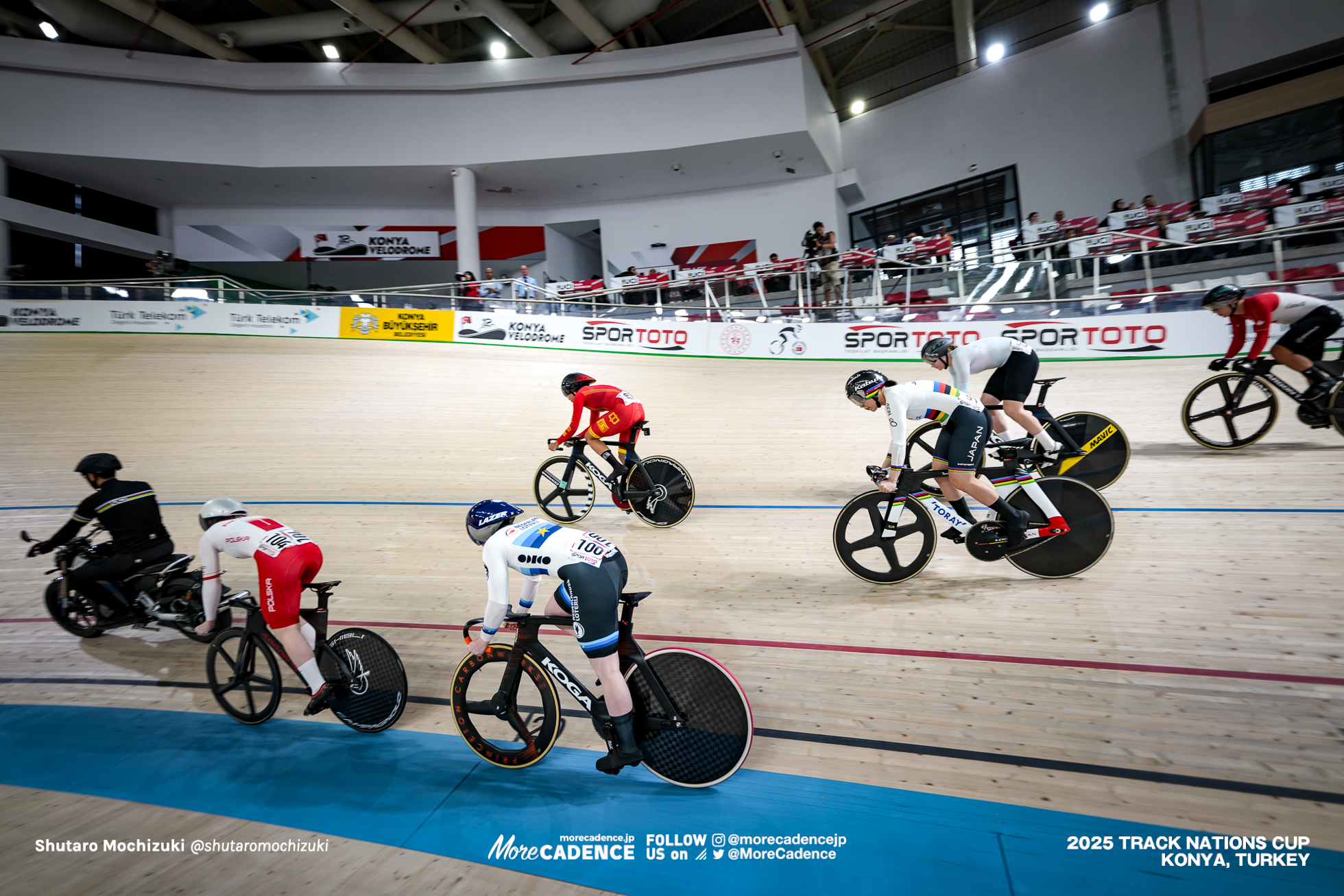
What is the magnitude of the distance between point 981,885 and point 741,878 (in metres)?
0.62

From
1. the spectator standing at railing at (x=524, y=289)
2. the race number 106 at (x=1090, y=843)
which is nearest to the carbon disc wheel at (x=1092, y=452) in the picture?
the race number 106 at (x=1090, y=843)

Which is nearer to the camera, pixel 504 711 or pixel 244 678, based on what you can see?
pixel 504 711

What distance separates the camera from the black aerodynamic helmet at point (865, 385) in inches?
135

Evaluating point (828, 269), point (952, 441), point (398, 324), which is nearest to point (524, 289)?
point (398, 324)

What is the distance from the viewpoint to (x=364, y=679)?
2518mm

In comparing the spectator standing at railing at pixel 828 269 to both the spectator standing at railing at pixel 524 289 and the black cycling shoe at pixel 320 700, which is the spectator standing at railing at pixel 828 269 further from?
the black cycling shoe at pixel 320 700

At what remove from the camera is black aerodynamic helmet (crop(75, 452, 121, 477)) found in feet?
11.1

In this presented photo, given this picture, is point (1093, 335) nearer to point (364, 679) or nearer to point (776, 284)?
point (776, 284)

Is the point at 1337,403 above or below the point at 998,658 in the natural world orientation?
above

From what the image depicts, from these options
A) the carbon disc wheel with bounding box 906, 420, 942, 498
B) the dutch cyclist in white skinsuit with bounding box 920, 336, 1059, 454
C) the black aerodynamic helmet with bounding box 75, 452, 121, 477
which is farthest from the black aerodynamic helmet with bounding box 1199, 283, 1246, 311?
the black aerodynamic helmet with bounding box 75, 452, 121, 477

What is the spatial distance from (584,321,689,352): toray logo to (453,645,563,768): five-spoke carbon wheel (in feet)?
28.7

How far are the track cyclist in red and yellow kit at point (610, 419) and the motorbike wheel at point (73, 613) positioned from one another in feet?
9.50

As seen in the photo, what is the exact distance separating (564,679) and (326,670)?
113 centimetres

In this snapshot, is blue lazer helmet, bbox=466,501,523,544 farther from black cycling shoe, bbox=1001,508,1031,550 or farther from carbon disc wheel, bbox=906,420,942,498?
black cycling shoe, bbox=1001,508,1031,550
